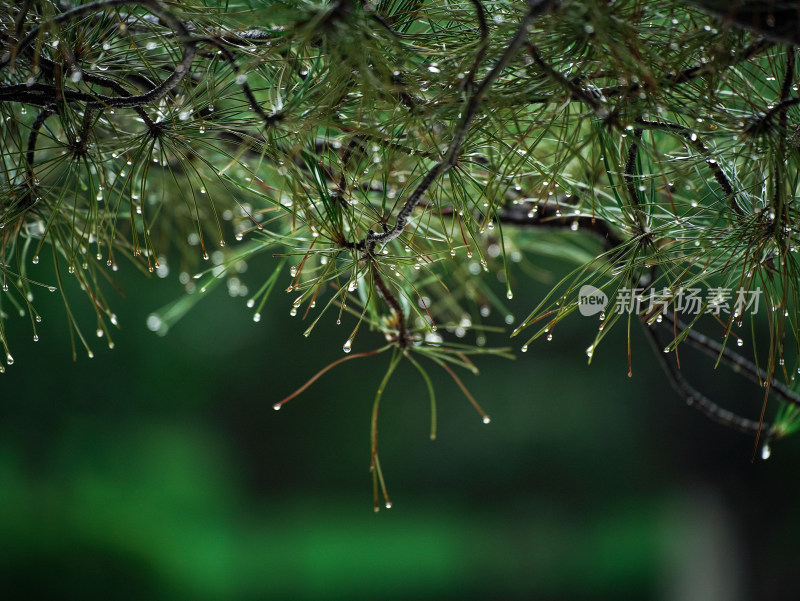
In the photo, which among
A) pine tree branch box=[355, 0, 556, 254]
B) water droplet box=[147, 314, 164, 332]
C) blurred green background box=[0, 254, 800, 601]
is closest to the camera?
pine tree branch box=[355, 0, 556, 254]

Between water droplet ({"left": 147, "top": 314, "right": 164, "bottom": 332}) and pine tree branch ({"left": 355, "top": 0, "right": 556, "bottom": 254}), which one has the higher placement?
water droplet ({"left": 147, "top": 314, "right": 164, "bottom": 332})

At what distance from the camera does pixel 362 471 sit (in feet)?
6.96

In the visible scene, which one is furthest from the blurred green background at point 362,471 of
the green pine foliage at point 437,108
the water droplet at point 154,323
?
the green pine foliage at point 437,108

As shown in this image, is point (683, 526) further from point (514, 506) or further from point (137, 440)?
point (137, 440)

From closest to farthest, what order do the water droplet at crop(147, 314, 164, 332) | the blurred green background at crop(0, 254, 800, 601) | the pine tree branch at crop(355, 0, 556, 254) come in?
the pine tree branch at crop(355, 0, 556, 254) → the water droplet at crop(147, 314, 164, 332) → the blurred green background at crop(0, 254, 800, 601)

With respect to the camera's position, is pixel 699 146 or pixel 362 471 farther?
pixel 362 471

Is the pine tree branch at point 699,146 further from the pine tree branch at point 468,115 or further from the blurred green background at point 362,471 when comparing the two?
the blurred green background at point 362,471

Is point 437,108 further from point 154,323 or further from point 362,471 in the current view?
point 362,471

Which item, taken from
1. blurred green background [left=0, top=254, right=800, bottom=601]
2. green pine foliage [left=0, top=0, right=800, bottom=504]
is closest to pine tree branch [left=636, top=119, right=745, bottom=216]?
green pine foliage [left=0, top=0, right=800, bottom=504]

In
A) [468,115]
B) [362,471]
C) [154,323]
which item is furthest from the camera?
[362,471]

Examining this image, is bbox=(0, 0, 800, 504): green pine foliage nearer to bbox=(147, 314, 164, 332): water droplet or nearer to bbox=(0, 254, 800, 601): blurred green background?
bbox=(147, 314, 164, 332): water droplet

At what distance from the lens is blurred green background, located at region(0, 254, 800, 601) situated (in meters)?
1.80

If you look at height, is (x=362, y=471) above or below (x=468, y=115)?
above

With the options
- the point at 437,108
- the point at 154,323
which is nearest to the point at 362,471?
the point at 154,323
